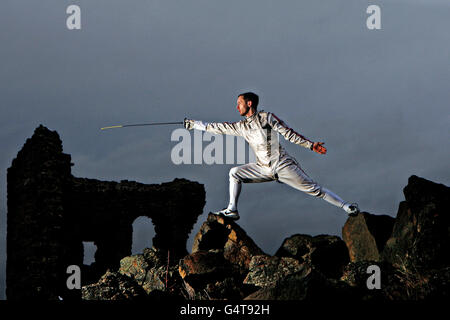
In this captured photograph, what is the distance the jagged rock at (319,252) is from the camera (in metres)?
10.3

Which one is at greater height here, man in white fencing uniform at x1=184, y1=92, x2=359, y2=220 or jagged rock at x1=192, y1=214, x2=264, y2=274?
man in white fencing uniform at x1=184, y1=92, x2=359, y2=220

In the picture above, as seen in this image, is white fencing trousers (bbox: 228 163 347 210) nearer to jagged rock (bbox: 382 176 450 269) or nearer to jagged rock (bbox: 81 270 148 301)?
jagged rock (bbox: 382 176 450 269)

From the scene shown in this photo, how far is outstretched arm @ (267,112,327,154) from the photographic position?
28.4 ft

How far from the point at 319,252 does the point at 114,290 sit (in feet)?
12.1

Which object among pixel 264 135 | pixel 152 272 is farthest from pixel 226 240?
pixel 264 135

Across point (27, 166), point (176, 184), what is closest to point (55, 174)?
point (27, 166)

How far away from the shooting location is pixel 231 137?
31.6 feet

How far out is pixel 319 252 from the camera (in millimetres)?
10484

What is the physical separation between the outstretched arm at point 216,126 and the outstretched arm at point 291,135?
597mm

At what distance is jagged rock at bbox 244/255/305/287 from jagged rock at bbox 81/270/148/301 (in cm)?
173

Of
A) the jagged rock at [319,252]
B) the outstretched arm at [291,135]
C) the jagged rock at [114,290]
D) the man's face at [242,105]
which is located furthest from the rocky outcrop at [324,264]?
the man's face at [242,105]

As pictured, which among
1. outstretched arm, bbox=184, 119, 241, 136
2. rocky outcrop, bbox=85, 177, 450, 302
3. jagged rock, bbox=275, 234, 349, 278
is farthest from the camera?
jagged rock, bbox=275, 234, 349, 278

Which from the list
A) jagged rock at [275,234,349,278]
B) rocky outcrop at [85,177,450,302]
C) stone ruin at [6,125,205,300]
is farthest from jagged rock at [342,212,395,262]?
stone ruin at [6,125,205,300]

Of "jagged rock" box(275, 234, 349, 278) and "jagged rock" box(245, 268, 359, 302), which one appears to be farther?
"jagged rock" box(275, 234, 349, 278)
